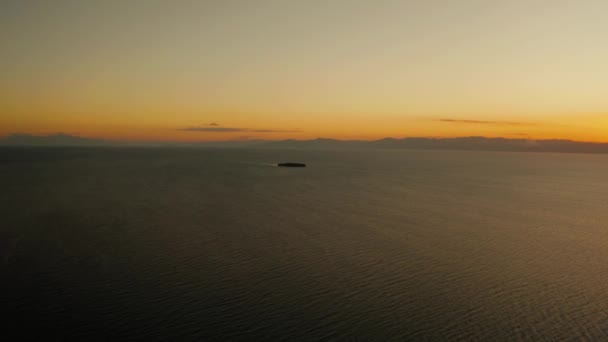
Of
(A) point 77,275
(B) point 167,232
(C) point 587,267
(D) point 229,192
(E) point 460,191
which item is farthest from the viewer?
(E) point 460,191

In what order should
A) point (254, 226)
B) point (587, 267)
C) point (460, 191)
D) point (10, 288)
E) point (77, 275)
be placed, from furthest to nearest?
point (460, 191) → point (254, 226) → point (587, 267) → point (77, 275) → point (10, 288)

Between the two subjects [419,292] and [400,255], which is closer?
[419,292]

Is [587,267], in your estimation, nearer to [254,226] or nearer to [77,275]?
[254,226]

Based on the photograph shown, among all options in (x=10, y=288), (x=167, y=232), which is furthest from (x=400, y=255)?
(x=10, y=288)

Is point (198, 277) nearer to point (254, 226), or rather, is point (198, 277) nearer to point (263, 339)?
point (263, 339)

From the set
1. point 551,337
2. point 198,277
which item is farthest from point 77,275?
point 551,337

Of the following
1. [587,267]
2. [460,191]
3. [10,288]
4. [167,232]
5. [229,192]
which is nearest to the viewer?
[10,288]

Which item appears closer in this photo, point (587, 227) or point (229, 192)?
point (587, 227)

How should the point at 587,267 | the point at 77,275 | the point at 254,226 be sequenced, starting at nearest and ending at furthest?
the point at 77,275 < the point at 587,267 < the point at 254,226
